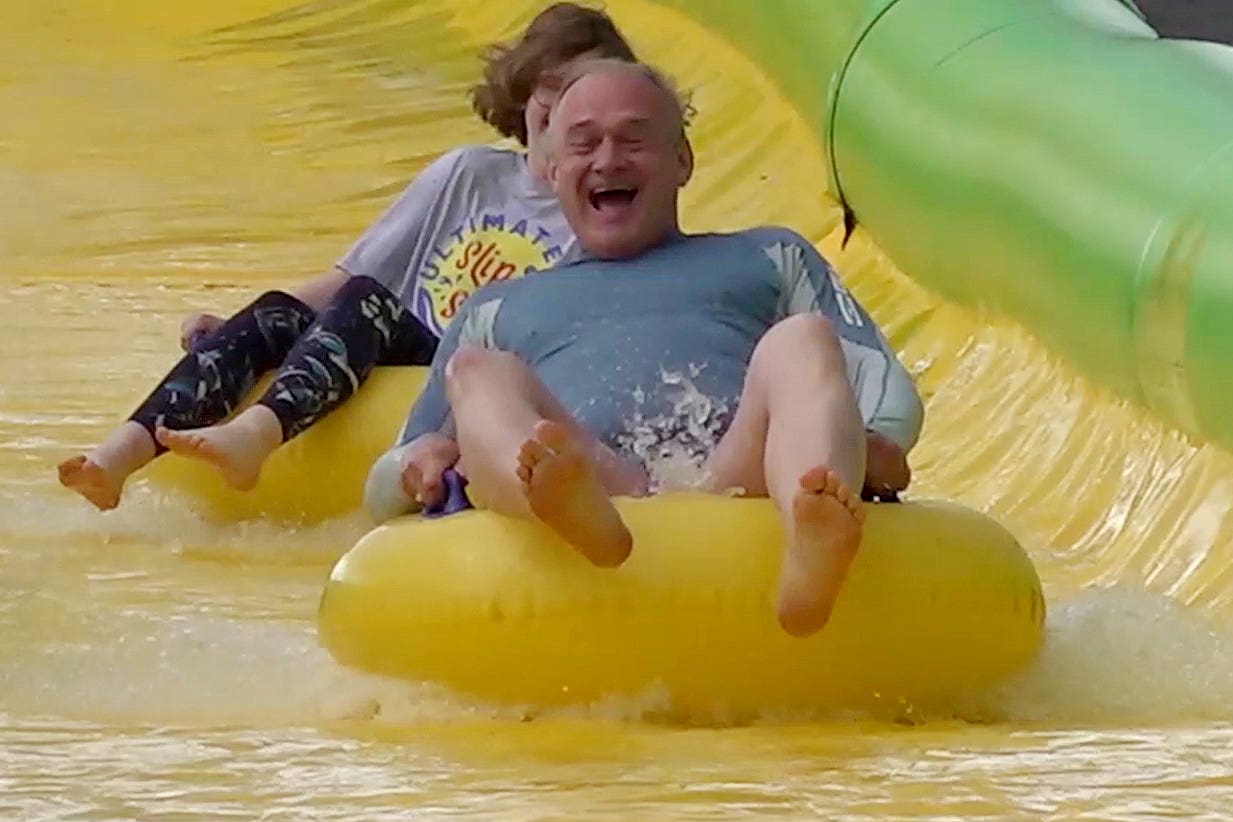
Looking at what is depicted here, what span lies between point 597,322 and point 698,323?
83 millimetres

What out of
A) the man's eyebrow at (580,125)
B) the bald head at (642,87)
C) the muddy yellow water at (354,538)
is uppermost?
the bald head at (642,87)

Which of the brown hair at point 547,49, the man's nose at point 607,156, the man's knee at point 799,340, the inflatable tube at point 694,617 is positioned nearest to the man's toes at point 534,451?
the inflatable tube at point 694,617

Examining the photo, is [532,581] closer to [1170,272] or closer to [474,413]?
[474,413]

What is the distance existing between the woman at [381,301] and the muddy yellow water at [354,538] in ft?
0.34

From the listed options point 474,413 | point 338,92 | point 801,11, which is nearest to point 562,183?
point 474,413

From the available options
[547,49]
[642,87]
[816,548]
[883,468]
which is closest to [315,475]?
[547,49]

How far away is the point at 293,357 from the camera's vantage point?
2.38 metres

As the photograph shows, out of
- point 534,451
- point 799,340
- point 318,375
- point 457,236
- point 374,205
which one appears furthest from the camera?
point 374,205

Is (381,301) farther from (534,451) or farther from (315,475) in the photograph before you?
(534,451)

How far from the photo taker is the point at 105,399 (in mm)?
2750

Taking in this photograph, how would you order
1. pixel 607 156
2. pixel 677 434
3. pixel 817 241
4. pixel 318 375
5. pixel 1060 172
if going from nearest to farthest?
pixel 677 434
pixel 607 156
pixel 318 375
pixel 1060 172
pixel 817 241

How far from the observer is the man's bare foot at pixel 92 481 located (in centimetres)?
219

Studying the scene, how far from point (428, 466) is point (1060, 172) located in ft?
2.98

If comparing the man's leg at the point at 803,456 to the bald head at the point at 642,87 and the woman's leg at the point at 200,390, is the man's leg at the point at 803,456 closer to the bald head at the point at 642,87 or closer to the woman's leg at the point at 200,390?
the bald head at the point at 642,87
